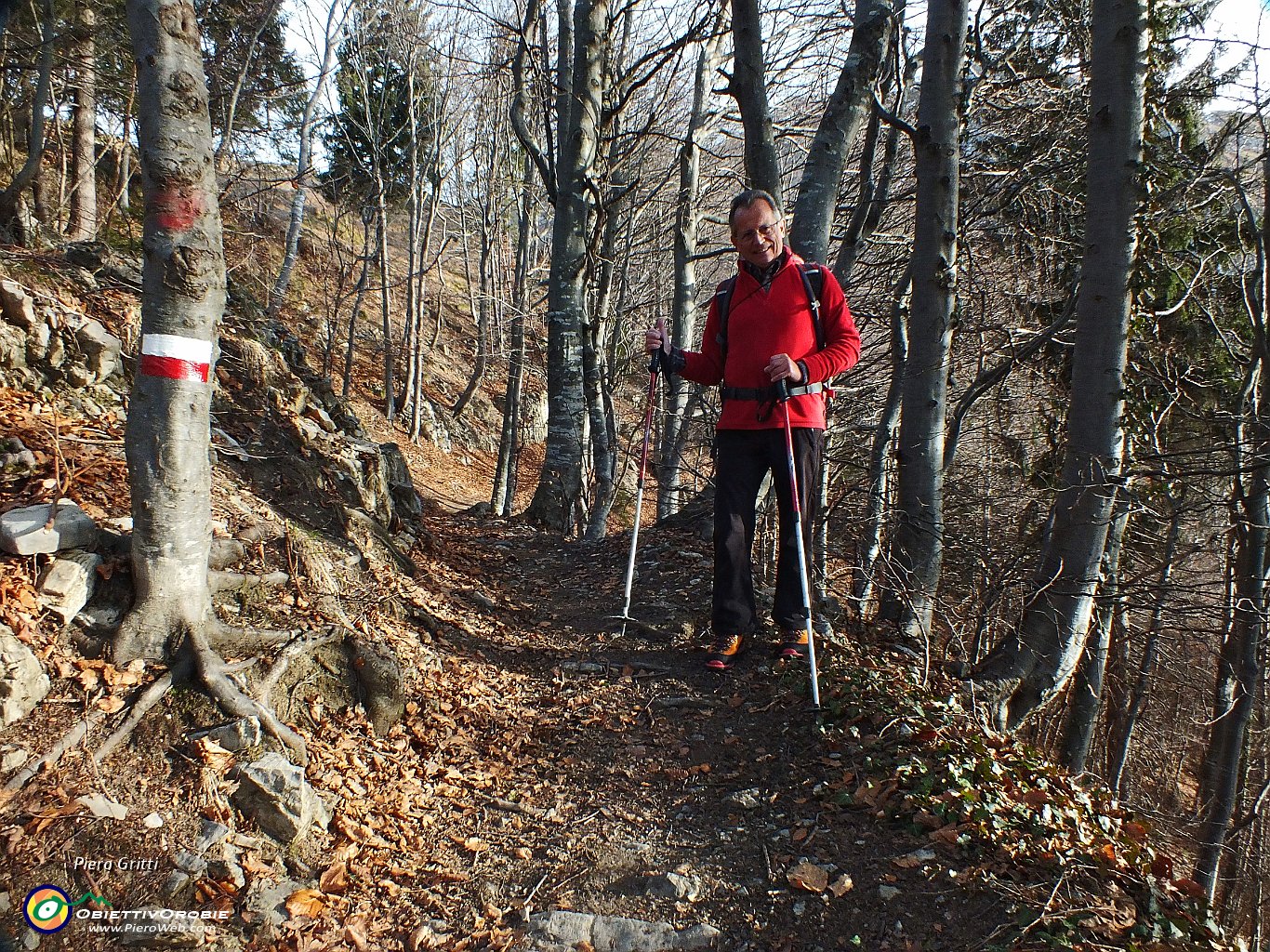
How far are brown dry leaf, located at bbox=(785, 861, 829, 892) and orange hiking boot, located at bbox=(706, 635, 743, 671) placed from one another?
63.1 inches

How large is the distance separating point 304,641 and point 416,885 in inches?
53.0

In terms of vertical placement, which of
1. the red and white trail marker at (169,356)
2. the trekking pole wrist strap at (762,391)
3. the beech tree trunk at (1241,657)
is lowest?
the beech tree trunk at (1241,657)

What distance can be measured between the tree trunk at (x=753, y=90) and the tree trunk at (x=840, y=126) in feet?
0.96

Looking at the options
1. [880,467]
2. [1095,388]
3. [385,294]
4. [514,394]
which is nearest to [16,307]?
[880,467]

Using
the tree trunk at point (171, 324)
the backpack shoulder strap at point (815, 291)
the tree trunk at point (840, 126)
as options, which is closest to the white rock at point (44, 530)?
the tree trunk at point (171, 324)

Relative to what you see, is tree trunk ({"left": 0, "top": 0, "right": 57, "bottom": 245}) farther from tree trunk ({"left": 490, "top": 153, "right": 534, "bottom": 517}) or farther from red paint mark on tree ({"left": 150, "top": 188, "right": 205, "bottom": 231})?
tree trunk ({"left": 490, "top": 153, "right": 534, "bottom": 517})

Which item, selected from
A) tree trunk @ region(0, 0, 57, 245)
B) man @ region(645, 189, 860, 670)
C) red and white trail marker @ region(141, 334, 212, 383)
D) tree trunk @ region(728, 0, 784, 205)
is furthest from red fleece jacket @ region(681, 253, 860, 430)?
tree trunk @ region(0, 0, 57, 245)

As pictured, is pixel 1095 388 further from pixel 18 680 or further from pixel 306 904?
pixel 18 680

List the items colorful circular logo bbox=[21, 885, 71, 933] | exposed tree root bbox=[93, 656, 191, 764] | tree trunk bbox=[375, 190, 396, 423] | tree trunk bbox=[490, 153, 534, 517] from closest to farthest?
colorful circular logo bbox=[21, 885, 71, 933] → exposed tree root bbox=[93, 656, 191, 764] → tree trunk bbox=[490, 153, 534, 517] → tree trunk bbox=[375, 190, 396, 423]

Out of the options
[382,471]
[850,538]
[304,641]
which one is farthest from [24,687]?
[850,538]

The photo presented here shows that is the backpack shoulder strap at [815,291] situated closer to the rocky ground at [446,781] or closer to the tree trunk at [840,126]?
the tree trunk at [840,126]

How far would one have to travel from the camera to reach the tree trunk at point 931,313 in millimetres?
4723

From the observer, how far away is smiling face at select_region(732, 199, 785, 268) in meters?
4.24

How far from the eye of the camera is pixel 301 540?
435 centimetres
